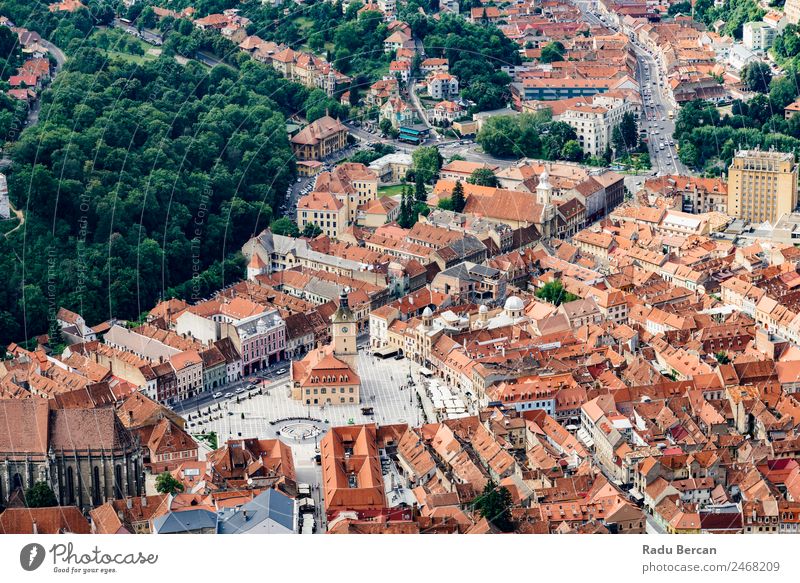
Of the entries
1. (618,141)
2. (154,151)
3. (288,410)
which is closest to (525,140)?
(618,141)

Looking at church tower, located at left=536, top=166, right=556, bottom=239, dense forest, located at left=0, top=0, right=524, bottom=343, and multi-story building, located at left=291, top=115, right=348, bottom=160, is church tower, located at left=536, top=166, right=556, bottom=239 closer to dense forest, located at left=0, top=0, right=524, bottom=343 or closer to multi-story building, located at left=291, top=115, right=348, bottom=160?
dense forest, located at left=0, top=0, right=524, bottom=343

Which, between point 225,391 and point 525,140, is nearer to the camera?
point 225,391

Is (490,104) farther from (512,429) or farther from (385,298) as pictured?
(512,429)

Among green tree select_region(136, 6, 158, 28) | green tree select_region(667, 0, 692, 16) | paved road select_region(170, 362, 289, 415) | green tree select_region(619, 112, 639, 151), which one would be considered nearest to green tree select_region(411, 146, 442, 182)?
green tree select_region(619, 112, 639, 151)

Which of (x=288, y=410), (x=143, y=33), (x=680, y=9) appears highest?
(x=143, y=33)

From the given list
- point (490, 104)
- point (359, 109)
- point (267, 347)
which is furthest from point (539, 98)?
point (267, 347)

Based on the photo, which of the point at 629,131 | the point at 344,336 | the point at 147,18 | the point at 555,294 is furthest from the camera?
the point at 147,18

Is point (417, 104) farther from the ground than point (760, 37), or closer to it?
closer to it

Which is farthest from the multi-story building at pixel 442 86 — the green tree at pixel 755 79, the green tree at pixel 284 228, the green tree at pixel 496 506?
the green tree at pixel 496 506

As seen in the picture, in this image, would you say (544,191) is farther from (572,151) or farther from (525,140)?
(525,140)
